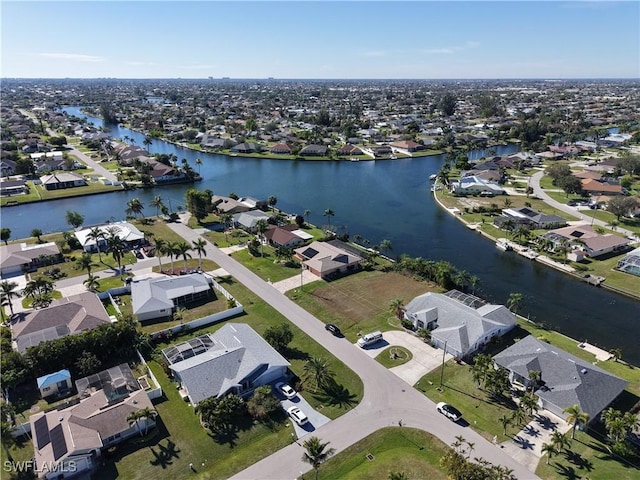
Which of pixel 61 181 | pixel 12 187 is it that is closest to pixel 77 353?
pixel 61 181

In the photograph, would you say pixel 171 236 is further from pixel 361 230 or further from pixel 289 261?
Answer: pixel 361 230

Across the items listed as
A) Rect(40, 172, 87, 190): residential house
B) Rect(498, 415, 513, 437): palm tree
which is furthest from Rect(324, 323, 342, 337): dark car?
Rect(40, 172, 87, 190): residential house

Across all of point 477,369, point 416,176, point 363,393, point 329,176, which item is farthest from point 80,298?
point 416,176

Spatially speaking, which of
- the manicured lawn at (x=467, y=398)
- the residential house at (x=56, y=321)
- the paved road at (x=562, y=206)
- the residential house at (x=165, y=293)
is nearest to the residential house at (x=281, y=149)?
the paved road at (x=562, y=206)

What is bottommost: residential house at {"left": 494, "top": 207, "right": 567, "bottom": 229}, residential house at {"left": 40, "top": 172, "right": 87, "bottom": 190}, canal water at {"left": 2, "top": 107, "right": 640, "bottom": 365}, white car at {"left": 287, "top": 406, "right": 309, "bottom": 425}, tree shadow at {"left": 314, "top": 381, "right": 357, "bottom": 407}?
canal water at {"left": 2, "top": 107, "right": 640, "bottom": 365}

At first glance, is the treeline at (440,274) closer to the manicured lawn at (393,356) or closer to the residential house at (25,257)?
the manicured lawn at (393,356)

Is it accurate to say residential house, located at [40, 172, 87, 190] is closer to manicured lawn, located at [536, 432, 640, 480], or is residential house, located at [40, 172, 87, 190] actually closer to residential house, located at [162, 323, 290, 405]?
residential house, located at [162, 323, 290, 405]

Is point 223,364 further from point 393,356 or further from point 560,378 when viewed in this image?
point 560,378
